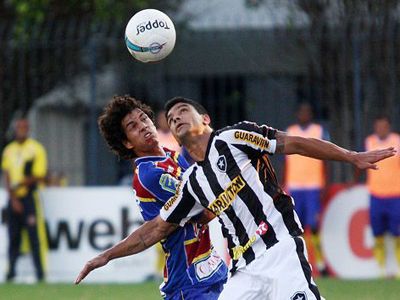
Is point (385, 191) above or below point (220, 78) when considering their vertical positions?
below

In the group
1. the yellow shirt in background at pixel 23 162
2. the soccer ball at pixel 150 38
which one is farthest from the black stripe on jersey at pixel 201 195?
the yellow shirt in background at pixel 23 162

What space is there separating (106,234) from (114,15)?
5.95 meters

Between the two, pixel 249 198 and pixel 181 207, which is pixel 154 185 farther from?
pixel 249 198

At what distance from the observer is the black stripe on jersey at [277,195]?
6.78 m

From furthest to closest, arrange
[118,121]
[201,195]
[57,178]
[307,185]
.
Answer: [57,178] → [307,185] → [118,121] → [201,195]

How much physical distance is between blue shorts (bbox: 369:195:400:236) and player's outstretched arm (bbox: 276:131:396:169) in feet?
27.1

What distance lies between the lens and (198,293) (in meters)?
7.22

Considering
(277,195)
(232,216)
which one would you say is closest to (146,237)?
(232,216)

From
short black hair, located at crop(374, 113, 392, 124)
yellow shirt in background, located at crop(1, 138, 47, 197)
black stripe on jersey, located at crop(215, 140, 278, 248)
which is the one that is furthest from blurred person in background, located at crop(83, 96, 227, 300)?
yellow shirt in background, located at crop(1, 138, 47, 197)

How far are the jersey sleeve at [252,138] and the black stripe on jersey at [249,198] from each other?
7 centimetres

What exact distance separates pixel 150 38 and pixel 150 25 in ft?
0.39

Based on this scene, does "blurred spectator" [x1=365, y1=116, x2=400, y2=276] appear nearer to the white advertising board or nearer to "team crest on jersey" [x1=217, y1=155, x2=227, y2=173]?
the white advertising board

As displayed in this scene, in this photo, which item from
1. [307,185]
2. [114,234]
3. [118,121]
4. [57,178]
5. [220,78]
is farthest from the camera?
[57,178]

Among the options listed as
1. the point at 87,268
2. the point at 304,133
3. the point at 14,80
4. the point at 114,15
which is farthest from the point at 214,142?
the point at 114,15
